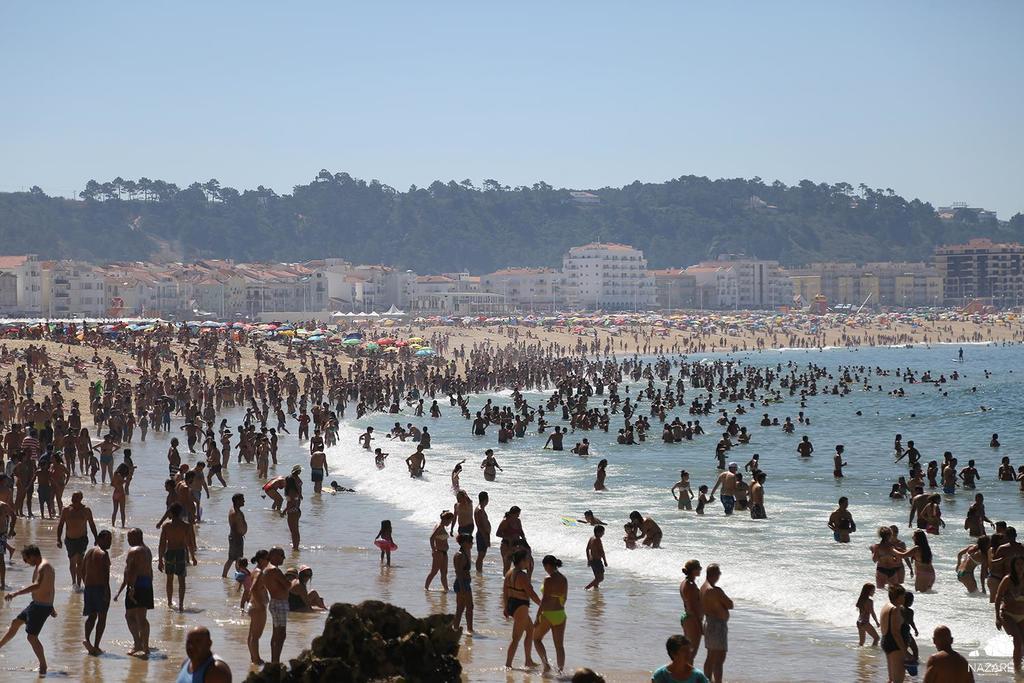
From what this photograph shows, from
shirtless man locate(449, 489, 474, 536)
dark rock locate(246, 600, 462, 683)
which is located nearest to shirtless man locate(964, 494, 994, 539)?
shirtless man locate(449, 489, 474, 536)

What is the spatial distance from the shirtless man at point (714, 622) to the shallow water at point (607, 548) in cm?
85

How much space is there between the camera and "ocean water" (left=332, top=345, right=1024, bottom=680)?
1348cm

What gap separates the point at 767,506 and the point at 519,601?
12.4m

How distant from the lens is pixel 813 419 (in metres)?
45.8

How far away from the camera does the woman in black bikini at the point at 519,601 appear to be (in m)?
10.8

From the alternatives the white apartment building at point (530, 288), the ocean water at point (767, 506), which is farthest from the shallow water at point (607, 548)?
the white apartment building at point (530, 288)

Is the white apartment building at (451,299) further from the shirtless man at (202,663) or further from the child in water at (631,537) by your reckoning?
the shirtless man at (202,663)

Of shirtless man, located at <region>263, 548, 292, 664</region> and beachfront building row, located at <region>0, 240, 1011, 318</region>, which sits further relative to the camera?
beachfront building row, located at <region>0, 240, 1011, 318</region>

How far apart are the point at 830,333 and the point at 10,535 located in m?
120

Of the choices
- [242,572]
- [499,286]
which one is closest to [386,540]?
[242,572]

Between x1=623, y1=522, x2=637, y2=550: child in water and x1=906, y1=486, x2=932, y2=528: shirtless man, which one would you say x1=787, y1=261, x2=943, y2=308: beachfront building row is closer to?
x1=906, y1=486, x2=932, y2=528: shirtless man

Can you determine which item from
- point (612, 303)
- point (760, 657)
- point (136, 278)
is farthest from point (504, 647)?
point (612, 303)

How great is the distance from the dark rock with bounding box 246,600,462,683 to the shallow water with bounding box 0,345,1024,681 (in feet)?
12.9

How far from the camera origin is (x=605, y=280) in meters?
165
